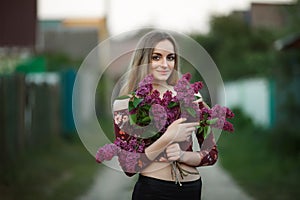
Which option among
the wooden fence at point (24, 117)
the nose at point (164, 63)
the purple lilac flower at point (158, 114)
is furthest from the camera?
the wooden fence at point (24, 117)

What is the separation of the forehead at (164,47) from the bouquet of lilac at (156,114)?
133 mm

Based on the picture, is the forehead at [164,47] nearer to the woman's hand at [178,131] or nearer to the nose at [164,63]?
the nose at [164,63]

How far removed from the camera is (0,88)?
9812mm

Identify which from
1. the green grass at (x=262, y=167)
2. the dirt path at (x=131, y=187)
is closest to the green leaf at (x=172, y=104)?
→ the green grass at (x=262, y=167)

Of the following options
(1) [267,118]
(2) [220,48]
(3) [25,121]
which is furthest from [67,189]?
(2) [220,48]

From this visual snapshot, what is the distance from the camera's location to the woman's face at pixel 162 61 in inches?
96.8

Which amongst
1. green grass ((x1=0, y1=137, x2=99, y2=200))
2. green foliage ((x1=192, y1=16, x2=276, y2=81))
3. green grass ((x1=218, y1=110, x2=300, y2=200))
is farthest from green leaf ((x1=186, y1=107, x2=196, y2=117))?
green foliage ((x1=192, y1=16, x2=276, y2=81))

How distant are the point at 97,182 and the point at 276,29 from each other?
9.03 metres

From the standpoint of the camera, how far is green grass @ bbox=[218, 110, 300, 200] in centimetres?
848

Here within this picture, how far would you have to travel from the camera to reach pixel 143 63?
8.16 feet

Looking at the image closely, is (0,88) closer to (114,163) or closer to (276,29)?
(114,163)

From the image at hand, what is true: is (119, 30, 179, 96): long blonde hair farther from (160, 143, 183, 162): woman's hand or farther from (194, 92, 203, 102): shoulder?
(160, 143, 183, 162): woman's hand

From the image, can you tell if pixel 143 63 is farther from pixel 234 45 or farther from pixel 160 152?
pixel 234 45

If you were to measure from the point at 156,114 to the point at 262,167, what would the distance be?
890cm
